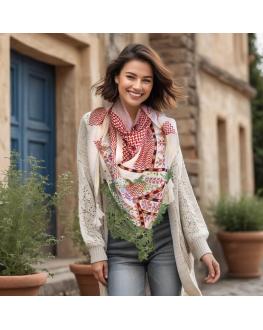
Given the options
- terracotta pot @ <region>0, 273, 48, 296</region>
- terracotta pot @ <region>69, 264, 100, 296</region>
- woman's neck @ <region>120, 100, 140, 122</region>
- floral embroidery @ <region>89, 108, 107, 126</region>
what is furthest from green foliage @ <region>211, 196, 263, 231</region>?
floral embroidery @ <region>89, 108, 107, 126</region>

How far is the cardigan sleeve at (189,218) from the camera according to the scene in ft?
10.5

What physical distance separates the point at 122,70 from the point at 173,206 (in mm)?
641

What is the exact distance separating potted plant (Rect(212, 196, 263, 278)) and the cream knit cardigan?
6575 mm

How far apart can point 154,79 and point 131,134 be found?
284 mm

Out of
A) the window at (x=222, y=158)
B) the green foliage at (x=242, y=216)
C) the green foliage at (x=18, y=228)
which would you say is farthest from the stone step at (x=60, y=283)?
the window at (x=222, y=158)

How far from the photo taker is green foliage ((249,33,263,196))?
18836 mm

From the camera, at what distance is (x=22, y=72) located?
278 inches

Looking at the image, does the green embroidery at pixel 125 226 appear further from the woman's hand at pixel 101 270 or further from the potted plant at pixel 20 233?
the potted plant at pixel 20 233

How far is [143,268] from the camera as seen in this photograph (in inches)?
125

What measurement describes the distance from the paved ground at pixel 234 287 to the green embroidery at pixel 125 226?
4896mm

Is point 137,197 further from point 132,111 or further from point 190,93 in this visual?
point 190,93
